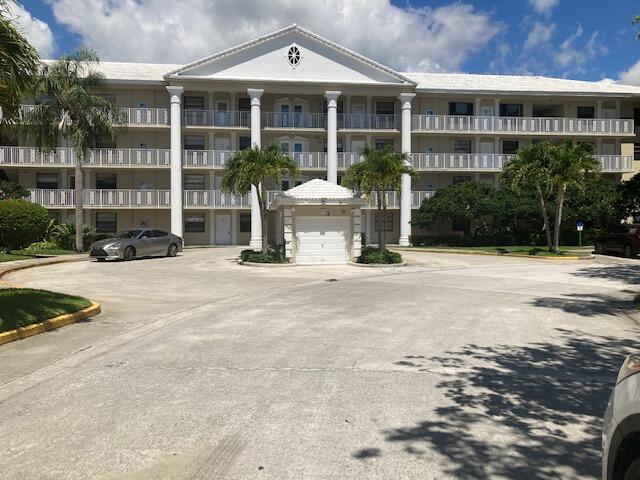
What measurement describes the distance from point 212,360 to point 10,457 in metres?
3.30

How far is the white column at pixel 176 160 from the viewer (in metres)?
36.0

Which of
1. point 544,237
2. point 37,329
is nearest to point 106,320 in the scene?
point 37,329

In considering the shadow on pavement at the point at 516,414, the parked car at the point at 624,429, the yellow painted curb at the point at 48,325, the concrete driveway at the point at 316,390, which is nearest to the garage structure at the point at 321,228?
the concrete driveway at the point at 316,390

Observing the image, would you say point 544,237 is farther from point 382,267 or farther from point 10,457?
point 10,457

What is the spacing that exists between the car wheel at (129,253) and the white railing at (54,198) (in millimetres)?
12807

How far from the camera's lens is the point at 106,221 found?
3906 centimetres

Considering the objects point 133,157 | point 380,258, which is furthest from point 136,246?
point 133,157

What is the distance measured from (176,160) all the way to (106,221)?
300 inches

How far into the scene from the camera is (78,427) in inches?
193

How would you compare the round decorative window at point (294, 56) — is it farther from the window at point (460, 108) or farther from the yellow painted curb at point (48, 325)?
the yellow painted curb at point (48, 325)

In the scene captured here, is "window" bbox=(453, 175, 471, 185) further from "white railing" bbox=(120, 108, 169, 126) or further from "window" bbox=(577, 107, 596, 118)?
"white railing" bbox=(120, 108, 169, 126)

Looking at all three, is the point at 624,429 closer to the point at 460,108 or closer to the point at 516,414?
the point at 516,414

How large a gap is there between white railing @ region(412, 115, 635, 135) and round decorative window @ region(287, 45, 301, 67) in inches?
403

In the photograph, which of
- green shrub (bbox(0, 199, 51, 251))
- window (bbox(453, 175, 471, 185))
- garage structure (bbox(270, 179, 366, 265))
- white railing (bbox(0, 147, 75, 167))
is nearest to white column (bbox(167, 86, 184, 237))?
white railing (bbox(0, 147, 75, 167))
